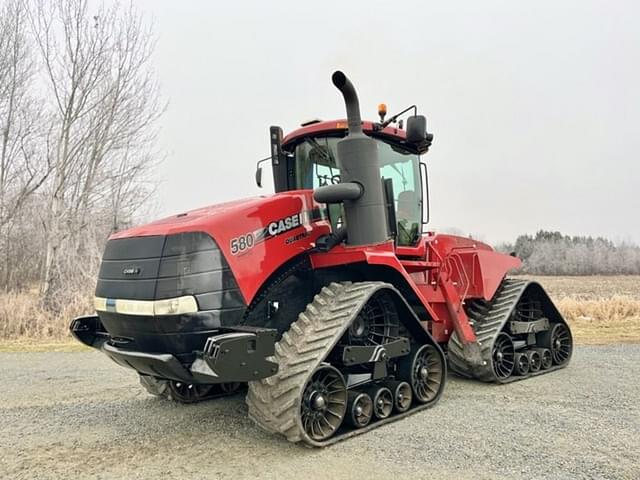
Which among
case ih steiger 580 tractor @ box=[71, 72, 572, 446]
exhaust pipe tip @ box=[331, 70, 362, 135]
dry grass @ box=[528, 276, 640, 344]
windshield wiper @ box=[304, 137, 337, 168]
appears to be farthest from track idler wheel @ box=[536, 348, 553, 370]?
exhaust pipe tip @ box=[331, 70, 362, 135]

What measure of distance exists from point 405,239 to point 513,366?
2.30 metres

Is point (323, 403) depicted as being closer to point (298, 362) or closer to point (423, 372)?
point (298, 362)

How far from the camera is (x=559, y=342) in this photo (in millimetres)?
7508

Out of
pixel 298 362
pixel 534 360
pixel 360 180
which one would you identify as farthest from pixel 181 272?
pixel 534 360

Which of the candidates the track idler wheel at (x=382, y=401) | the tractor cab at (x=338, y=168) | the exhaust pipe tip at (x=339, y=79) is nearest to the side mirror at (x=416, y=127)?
the tractor cab at (x=338, y=168)

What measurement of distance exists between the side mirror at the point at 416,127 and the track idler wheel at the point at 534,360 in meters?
3.56

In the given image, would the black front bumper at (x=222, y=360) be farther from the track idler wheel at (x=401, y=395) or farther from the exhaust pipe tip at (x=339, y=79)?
the exhaust pipe tip at (x=339, y=79)

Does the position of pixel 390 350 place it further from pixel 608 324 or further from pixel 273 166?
pixel 608 324

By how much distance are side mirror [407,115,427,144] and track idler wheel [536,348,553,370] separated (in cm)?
378

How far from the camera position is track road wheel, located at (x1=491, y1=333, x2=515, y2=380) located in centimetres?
646

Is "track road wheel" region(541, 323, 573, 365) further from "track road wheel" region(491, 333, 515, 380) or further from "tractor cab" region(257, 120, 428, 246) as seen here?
"tractor cab" region(257, 120, 428, 246)

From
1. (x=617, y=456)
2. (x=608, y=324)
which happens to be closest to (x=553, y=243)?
(x=608, y=324)

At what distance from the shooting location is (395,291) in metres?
4.96

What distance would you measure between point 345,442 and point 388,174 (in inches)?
111
